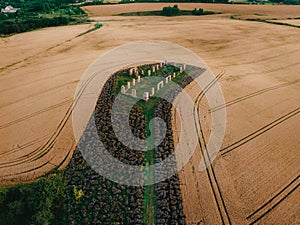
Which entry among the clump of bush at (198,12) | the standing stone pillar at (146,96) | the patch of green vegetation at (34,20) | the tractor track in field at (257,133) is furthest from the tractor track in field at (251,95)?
the clump of bush at (198,12)

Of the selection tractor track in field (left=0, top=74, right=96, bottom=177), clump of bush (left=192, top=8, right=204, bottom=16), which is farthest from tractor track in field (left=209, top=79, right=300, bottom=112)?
clump of bush (left=192, top=8, right=204, bottom=16)

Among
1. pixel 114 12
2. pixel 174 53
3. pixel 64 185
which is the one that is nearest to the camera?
pixel 64 185

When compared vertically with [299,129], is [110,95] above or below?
above

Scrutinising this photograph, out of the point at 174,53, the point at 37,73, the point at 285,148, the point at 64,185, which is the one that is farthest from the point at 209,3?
the point at 64,185

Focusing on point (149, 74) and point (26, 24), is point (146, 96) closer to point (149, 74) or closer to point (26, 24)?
point (149, 74)

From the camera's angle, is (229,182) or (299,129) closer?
(229,182)

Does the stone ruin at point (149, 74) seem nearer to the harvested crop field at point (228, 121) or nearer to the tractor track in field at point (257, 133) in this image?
the harvested crop field at point (228, 121)

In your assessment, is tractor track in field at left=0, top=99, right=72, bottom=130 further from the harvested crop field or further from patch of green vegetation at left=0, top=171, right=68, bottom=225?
patch of green vegetation at left=0, top=171, right=68, bottom=225

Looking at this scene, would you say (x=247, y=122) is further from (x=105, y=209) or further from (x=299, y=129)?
(x=105, y=209)
